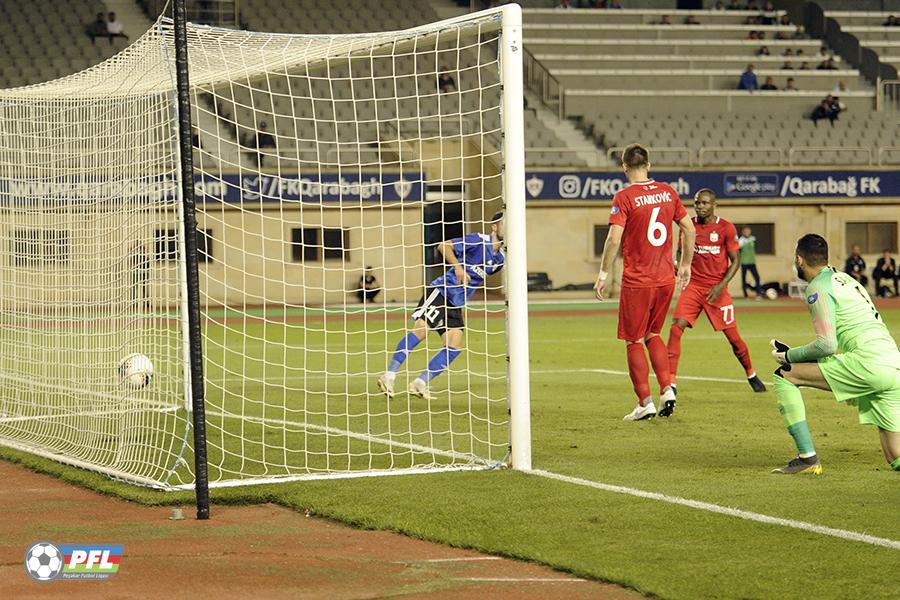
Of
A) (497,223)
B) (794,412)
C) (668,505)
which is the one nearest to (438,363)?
(497,223)

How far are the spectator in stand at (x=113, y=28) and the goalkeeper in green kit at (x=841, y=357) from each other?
33.0 m

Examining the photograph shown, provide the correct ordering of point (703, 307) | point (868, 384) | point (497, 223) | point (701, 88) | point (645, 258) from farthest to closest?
point (701, 88) → point (703, 307) → point (645, 258) → point (497, 223) → point (868, 384)

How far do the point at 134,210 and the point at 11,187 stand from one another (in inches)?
144

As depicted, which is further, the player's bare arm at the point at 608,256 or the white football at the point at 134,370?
the player's bare arm at the point at 608,256

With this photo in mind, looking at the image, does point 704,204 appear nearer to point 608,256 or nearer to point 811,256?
point 608,256

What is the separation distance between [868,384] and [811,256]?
773 millimetres

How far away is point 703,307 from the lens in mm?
13031

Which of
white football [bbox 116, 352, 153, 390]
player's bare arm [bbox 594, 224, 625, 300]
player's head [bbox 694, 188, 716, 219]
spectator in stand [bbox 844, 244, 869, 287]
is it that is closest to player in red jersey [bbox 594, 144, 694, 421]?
player's bare arm [bbox 594, 224, 625, 300]

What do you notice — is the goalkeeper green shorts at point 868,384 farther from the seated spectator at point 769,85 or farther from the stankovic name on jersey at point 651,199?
the seated spectator at point 769,85

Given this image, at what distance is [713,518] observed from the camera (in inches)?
264

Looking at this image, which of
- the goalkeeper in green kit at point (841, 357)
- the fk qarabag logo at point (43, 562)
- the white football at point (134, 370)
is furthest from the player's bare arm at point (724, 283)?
the fk qarabag logo at point (43, 562)

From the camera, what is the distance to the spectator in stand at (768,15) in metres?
46.5

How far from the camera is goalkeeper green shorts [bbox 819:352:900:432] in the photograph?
7.73 m

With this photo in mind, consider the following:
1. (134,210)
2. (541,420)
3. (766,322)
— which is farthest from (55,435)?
(766,322)
